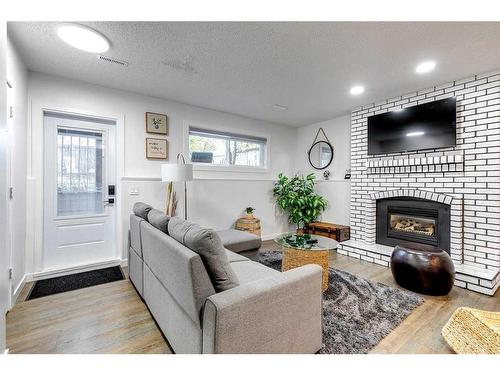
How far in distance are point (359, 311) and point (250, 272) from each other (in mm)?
1057

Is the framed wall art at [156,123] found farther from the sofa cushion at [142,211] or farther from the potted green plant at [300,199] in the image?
the potted green plant at [300,199]

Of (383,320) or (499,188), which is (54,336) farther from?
(499,188)

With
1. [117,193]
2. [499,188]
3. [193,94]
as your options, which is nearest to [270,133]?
[193,94]

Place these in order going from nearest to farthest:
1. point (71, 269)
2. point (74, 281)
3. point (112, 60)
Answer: point (112, 60), point (74, 281), point (71, 269)

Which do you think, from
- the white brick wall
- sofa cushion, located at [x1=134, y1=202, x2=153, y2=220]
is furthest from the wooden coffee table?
the white brick wall

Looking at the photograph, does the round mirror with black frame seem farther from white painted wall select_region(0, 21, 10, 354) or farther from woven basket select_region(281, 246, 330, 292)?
white painted wall select_region(0, 21, 10, 354)

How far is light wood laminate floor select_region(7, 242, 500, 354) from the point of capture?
1.57 metres

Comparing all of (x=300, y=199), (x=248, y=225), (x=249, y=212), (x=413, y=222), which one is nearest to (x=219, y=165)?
(x=249, y=212)

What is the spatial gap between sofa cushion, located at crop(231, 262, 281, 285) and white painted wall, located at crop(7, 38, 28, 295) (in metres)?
2.07

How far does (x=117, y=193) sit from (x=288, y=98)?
2.79 meters

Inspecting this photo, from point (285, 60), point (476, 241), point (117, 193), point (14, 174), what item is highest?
point (285, 60)

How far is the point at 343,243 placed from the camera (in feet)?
12.1

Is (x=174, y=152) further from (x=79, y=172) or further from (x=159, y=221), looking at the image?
(x=159, y=221)

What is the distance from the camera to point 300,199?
169 inches
